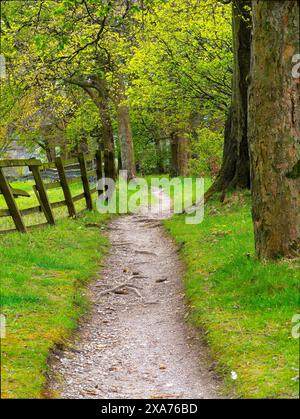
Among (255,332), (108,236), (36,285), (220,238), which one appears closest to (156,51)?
(108,236)

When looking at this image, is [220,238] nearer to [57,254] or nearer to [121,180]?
[57,254]

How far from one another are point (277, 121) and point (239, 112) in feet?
24.9

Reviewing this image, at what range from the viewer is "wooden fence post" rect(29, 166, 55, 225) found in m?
14.0

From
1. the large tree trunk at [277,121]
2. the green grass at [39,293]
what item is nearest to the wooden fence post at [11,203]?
the green grass at [39,293]

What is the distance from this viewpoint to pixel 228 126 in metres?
17.8

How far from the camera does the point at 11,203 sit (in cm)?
1263

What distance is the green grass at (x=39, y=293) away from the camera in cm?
643

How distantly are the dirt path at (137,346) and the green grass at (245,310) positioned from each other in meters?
0.29

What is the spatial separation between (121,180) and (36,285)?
20.1 meters

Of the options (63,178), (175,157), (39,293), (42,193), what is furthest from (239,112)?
(175,157)

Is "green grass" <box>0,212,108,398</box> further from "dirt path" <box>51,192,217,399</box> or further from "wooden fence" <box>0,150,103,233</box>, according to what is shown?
"wooden fence" <box>0,150,103,233</box>

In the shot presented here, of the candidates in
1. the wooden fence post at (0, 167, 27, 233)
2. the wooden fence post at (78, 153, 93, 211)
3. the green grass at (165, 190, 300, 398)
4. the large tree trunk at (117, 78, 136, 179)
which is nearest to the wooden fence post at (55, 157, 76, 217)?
the wooden fence post at (78, 153, 93, 211)

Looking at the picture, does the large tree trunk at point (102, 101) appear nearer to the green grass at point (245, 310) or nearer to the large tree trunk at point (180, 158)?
the large tree trunk at point (180, 158)
